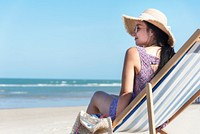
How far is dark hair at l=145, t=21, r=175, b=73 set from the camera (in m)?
2.74

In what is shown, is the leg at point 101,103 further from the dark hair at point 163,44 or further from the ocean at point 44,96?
the ocean at point 44,96

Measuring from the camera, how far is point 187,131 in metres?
5.48

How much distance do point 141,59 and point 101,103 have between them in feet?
1.34

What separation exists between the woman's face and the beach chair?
1.18ft

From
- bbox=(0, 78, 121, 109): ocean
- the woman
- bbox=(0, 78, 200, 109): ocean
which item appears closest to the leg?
the woman

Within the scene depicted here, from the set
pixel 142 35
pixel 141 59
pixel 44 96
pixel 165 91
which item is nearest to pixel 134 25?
pixel 142 35

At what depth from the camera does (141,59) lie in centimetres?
264

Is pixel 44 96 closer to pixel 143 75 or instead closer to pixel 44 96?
pixel 44 96

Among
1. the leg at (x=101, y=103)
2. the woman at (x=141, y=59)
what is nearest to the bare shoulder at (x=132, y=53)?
the woman at (x=141, y=59)

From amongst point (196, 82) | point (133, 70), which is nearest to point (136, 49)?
point (133, 70)

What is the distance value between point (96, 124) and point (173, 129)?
10.0 ft

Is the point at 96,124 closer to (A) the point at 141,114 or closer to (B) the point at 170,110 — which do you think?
(A) the point at 141,114

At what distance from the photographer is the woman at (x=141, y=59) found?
2.62 metres

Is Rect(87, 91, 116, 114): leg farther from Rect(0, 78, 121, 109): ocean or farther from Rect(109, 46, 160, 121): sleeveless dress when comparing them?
Rect(0, 78, 121, 109): ocean
